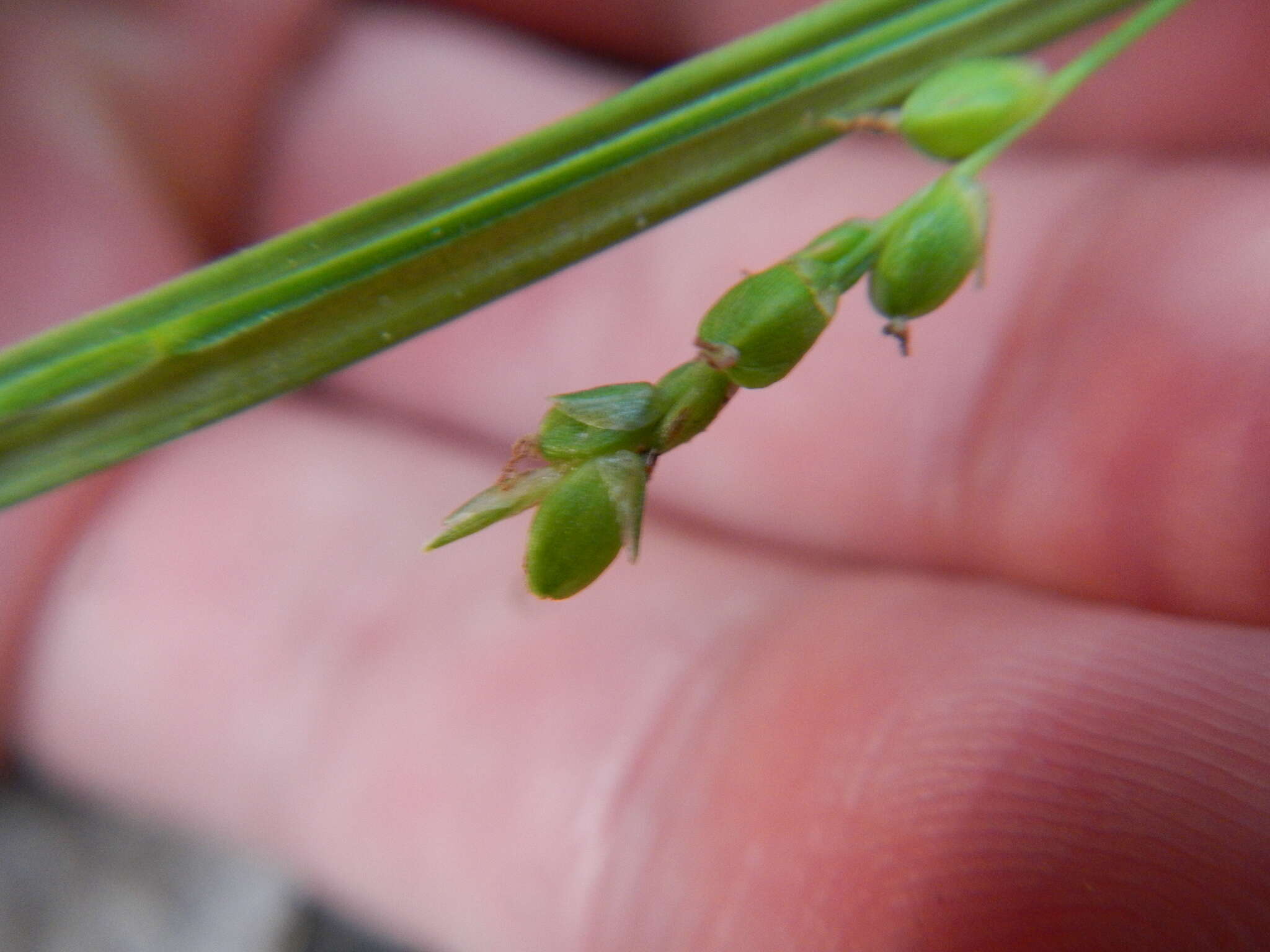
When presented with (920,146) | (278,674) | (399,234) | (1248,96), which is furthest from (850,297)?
(278,674)

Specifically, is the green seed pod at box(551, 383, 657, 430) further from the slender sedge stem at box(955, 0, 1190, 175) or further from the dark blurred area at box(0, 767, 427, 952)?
the dark blurred area at box(0, 767, 427, 952)

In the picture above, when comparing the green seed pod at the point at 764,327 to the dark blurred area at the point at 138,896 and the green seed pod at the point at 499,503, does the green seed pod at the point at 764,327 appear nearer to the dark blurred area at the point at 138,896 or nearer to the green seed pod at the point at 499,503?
the green seed pod at the point at 499,503

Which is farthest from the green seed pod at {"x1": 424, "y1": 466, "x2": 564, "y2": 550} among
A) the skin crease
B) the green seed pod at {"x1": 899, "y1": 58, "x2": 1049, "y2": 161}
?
the skin crease

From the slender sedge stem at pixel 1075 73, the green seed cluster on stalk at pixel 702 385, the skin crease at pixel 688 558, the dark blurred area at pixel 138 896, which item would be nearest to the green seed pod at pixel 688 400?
the green seed cluster on stalk at pixel 702 385

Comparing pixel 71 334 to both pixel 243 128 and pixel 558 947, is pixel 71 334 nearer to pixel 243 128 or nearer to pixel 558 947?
pixel 558 947

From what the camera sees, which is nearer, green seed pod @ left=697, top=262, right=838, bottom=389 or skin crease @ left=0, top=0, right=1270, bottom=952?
green seed pod @ left=697, top=262, right=838, bottom=389

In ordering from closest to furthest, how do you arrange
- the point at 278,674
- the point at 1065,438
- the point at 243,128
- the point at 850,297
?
the point at 1065,438, the point at 850,297, the point at 278,674, the point at 243,128
